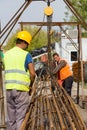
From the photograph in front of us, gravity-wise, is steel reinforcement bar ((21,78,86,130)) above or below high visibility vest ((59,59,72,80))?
below

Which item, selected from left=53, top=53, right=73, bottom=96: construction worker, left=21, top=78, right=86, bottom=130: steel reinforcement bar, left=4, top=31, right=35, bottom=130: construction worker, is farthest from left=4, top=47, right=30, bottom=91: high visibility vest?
left=53, top=53, right=73, bottom=96: construction worker

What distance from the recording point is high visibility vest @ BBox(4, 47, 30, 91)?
8422mm

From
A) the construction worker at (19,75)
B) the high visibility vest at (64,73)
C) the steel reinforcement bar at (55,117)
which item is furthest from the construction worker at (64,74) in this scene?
the construction worker at (19,75)

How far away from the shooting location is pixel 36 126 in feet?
26.3

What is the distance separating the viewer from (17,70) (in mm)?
8445

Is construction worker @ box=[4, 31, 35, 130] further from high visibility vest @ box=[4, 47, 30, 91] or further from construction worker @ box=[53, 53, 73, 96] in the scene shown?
construction worker @ box=[53, 53, 73, 96]

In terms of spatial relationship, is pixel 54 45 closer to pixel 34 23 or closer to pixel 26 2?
pixel 34 23

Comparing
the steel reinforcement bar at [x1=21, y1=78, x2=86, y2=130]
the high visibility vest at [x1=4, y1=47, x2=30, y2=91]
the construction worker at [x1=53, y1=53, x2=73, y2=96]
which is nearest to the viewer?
the steel reinforcement bar at [x1=21, y1=78, x2=86, y2=130]

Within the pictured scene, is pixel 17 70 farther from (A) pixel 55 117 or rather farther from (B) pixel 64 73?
(B) pixel 64 73

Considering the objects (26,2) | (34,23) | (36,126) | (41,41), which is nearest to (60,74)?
(34,23)

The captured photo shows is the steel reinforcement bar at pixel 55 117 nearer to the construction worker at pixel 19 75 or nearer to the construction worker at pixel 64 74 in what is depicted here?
the construction worker at pixel 19 75

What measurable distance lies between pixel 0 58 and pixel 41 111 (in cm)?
129

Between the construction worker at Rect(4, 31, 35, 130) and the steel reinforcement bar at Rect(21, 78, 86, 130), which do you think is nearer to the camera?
the steel reinforcement bar at Rect(21, 78, 86, 130)

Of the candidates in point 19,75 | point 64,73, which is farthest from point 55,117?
point 64,73
